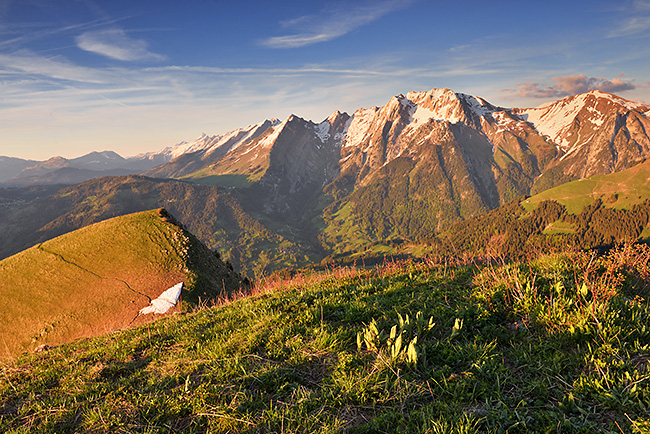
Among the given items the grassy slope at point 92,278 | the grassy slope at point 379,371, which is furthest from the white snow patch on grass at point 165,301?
the grassy slope at point 379,371

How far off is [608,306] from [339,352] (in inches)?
194

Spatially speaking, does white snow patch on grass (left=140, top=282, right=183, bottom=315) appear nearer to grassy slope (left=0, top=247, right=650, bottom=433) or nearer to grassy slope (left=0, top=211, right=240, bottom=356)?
grassy slope (left=0, top=211, right=240, bottom=356)

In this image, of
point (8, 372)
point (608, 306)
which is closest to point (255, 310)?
point (8, 372)

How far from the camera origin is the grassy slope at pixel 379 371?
360cm

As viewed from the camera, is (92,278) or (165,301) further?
(92,278)

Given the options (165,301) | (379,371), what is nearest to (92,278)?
(165,301)

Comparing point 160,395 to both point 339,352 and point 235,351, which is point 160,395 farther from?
point 339,352

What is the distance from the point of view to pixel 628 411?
11.1ft

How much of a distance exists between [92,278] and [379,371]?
14.8 metres

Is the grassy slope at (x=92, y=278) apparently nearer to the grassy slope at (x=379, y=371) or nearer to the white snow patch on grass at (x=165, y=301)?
the white snow patch on grass at (x=165, y=301)

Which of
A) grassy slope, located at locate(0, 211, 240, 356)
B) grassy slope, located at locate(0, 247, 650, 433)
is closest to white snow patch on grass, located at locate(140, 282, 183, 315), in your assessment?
grassy slope, located at locate(0, 211, 240, 356)

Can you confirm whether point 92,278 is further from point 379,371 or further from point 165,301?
point 379,371

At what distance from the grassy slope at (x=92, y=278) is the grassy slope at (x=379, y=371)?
5.63 metres

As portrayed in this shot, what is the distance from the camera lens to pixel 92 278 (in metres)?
13.0
